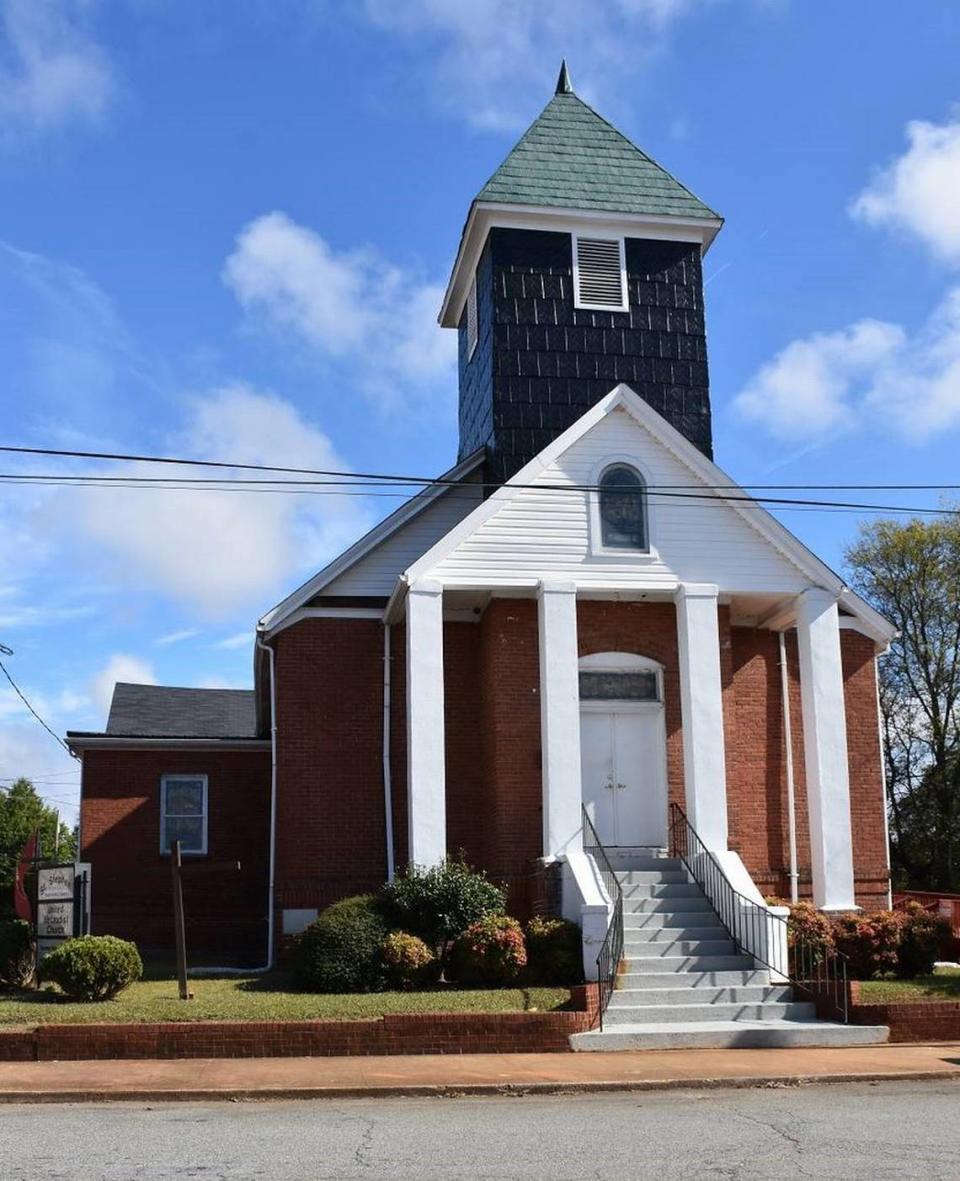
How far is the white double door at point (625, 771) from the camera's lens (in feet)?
70.5

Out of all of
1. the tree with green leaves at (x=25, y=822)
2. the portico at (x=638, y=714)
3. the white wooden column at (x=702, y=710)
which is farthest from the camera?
the tree with green leaves at (x=25, y=822)

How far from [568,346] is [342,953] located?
11.6 metres

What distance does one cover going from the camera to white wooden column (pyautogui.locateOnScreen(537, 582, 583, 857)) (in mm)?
19688

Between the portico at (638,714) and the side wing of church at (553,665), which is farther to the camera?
the side wing of church at (553,665)

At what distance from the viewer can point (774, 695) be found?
2311cm

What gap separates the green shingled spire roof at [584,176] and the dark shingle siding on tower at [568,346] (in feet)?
2.18

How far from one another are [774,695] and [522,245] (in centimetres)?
899

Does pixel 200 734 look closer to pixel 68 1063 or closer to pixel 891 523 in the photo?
pixel 68 1063

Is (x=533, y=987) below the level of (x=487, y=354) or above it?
below

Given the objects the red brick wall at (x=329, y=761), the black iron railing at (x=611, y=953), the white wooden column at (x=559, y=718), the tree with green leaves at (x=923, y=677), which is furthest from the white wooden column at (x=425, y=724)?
the tree with green leaves at (x=923, y=677)

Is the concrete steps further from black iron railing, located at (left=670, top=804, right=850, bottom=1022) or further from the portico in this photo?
the portico

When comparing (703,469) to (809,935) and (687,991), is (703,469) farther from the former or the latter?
(687,991)

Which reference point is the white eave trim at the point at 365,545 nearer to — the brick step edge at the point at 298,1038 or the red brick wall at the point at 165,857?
the red brick wall at the point at 165,857

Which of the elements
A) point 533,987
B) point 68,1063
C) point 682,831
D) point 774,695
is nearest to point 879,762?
point 774,695
